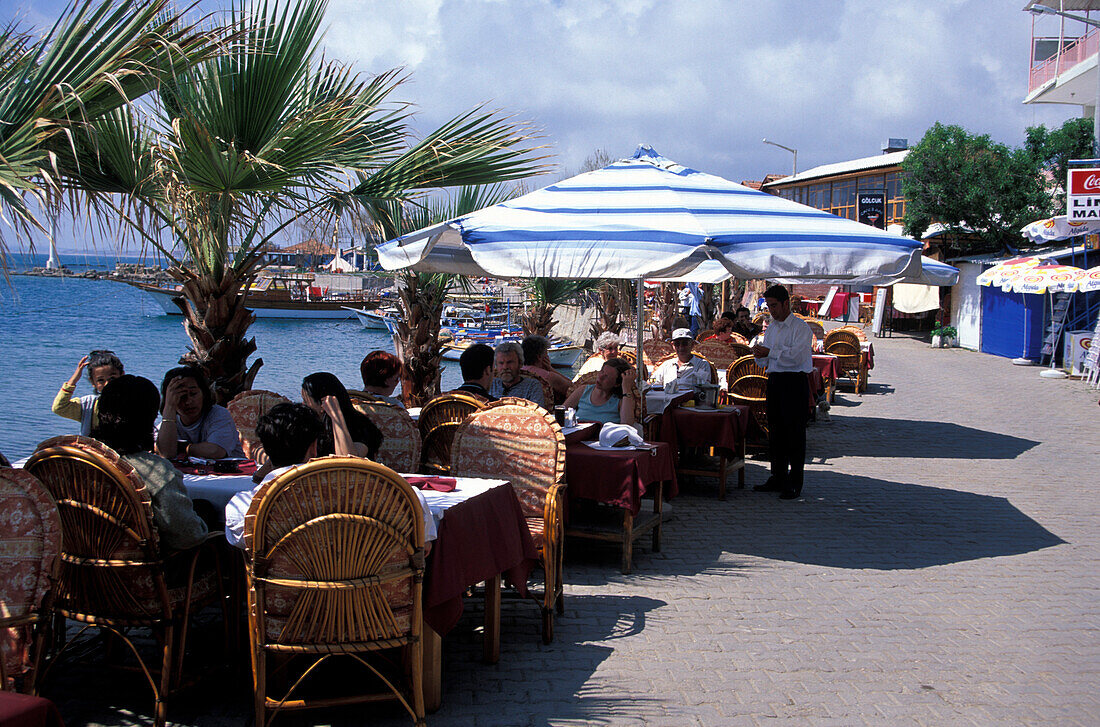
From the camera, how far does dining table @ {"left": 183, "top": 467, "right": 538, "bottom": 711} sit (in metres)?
3.60

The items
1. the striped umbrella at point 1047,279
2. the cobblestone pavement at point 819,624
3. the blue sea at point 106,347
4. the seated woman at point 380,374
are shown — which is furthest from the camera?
the blue sea at point 106,347

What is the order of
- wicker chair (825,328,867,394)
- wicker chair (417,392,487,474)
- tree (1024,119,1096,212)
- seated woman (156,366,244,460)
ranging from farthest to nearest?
tree (1024,119,1096,212), wicker chair (825,328,867,394), wicker chair (417,392,487,474), seated woman (156,366,244,460)


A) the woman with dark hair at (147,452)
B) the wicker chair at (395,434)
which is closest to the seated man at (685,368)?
the wicker chair at (395,434)

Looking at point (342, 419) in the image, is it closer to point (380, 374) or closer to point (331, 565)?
point (331, 565)

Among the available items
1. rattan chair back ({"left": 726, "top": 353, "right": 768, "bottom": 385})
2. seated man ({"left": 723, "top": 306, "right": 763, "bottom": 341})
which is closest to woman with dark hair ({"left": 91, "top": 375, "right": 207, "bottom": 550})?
rattan chair back ({"left": 726, "top": 353, "right": 768, "bottom": 385})

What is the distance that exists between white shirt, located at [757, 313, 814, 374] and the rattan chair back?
5.15ft

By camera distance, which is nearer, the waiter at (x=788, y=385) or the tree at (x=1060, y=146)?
the waiter at (x=788, y=385)

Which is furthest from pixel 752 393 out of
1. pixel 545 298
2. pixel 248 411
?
pixel 545 298

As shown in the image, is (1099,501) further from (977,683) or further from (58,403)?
(58,403)

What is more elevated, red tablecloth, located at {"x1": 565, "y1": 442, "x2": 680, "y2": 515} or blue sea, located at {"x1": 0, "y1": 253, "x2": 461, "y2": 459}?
red tablecloth, located at {"x1": 565, "y1": 442, "x2": 680, "y2": 515}

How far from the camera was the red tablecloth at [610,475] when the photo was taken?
18.0 ft

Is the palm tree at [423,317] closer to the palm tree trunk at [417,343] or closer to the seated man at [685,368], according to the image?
the palm tree trunk at [417,343]

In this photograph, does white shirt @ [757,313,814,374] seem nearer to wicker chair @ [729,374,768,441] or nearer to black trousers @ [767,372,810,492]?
black trousers @ [767,372,810,492]

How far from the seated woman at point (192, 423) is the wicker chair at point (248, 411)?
0.39 metres
